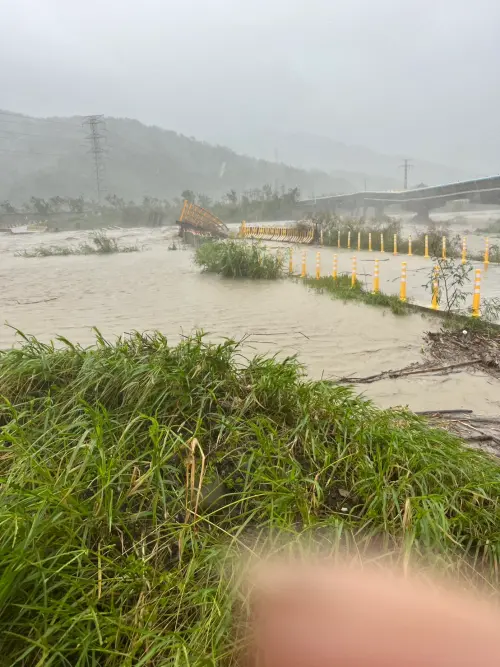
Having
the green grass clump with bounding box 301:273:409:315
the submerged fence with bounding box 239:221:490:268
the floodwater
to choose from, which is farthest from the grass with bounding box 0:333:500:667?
the submerged fence with bounding box 239:221:490:268

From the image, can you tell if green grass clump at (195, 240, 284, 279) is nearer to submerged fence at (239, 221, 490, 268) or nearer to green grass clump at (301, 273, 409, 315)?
green grass clump at (301, 273, 409, 315)

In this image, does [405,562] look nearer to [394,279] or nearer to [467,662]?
[467,662]

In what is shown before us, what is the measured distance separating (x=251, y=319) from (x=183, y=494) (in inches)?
298

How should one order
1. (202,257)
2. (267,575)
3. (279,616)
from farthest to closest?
(202,257) < (267,575) < (279,616)

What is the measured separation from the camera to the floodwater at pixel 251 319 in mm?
6227

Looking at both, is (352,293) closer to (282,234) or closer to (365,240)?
(365,240)

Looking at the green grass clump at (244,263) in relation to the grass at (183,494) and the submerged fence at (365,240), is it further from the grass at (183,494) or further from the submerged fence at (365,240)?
the grass at (183,494)

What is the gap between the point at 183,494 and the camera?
106 inches

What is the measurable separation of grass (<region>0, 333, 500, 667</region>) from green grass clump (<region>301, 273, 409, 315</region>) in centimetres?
678

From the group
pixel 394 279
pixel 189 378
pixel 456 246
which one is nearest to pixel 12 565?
pixel 189 378

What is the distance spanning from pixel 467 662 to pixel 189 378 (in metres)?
2.89

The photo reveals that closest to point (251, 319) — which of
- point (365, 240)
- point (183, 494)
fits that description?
point (183, 494)

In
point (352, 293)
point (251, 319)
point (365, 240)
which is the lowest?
point (251, 319)

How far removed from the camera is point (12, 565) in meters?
1.86
